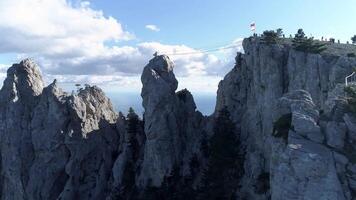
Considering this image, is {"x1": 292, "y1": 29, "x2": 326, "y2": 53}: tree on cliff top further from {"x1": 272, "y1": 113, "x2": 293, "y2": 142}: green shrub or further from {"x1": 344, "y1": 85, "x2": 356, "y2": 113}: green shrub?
{"x1": 272, "y1": 113, "x2": 293, "y2": 142}: green shrub

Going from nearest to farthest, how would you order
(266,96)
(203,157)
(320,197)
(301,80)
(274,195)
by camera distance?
(320,197) → (274,195) → (301,80) → (266,96) → (203,157)

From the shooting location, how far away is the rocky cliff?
72.8 m

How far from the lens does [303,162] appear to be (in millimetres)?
48375

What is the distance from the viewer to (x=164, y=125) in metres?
93.0

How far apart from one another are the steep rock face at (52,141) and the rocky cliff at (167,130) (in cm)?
21

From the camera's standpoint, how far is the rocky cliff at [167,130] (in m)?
72.8

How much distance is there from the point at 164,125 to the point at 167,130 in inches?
44.3

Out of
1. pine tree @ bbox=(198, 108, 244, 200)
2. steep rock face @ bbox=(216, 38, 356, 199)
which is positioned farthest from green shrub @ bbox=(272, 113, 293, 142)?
pine tree @ bbox=(198, 108, 244, 200)

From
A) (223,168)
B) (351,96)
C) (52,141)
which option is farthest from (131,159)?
(351,96)

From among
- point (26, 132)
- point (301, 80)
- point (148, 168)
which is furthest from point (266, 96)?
point (26, 132)

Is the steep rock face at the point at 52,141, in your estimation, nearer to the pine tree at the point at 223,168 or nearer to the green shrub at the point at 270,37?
the pine tree at the point at 223,168

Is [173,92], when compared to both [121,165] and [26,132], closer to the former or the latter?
[121,165]

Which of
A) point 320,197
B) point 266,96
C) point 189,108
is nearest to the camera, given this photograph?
point 320,197

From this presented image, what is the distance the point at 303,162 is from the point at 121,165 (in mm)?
54394
